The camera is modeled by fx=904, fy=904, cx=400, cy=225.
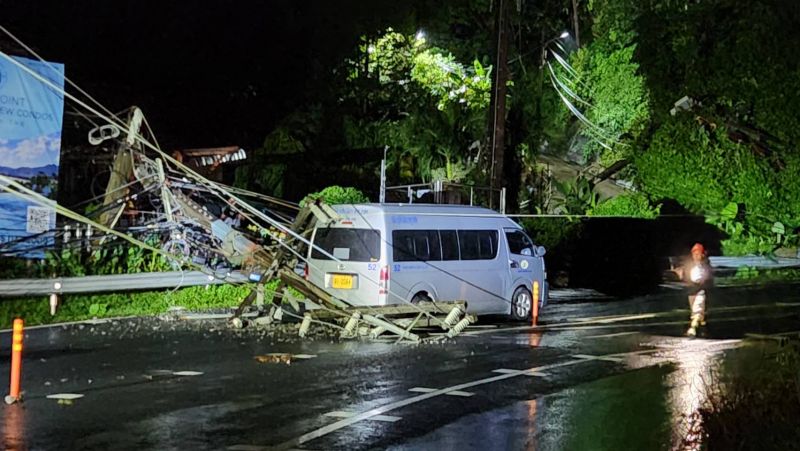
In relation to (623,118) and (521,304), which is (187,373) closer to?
(521,304)

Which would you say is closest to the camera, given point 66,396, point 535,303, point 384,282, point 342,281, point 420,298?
point 66,396

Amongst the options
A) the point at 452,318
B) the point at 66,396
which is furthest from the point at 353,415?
the point at 452,318

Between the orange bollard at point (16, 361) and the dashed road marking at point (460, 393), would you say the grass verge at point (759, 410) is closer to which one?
the dashed road marking at point (460, 393)

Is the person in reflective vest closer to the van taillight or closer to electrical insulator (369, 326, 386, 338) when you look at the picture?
the van taillight

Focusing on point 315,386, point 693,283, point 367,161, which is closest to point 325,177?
point 367,161

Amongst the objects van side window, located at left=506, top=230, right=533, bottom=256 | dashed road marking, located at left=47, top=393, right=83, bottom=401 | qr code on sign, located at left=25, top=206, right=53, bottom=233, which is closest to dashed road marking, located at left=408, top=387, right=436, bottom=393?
dashed road marking, located at left=47, top=393, right=83, bottom=401

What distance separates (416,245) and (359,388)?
5.87m

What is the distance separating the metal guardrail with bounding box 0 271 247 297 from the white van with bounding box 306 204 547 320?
2.06 m

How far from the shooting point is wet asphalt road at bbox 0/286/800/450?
8461mm

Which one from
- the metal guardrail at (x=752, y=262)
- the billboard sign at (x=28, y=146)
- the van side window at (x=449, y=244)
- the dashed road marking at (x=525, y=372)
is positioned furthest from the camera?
the metal guardrail at (x=752, y=262)

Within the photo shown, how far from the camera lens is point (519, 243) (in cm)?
1864

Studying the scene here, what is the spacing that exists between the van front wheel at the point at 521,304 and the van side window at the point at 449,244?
6.39ft

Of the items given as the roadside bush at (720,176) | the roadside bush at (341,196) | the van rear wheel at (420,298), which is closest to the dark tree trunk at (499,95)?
the roadside bush at (341,196)

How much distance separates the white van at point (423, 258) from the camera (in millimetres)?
15812
